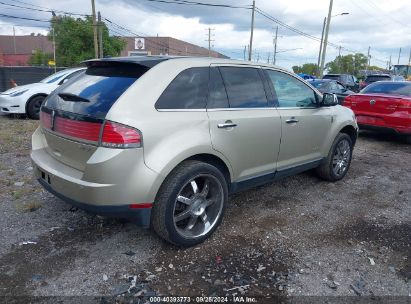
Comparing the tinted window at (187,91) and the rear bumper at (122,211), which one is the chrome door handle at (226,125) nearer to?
the tinted window at (187,91)

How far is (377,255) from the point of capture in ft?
10.3

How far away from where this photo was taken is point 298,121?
4.10 m

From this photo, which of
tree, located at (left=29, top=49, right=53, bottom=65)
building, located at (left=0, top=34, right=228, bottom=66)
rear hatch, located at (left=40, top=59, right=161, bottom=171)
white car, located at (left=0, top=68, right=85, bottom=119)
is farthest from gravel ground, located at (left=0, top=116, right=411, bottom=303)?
tree, located at (left=29, top=49, right=53, bottom=65)

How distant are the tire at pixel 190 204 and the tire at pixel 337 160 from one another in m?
2.19

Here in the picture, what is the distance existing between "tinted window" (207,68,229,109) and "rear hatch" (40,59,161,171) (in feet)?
2.07

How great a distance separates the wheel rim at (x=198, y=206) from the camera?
310 centimetres

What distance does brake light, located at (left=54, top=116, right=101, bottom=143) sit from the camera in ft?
8.71

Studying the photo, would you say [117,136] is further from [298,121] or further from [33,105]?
[33,105]

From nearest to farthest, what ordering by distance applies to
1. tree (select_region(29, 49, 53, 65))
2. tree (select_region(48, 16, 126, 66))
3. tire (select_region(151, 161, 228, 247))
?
1. tire (select_region(151, 161, 228, 247))
2. tree (select_region(48, 16, 126, 66))
3. tree (select_region(29, 49, 53, 65))

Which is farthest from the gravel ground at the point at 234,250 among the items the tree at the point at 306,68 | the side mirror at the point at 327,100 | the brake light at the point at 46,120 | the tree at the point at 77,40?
the tree at the point at 306,68

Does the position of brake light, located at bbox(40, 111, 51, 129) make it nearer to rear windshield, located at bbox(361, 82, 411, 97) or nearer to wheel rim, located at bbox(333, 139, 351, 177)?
wheel rim, located at bbox(333, 139, 351, 177)

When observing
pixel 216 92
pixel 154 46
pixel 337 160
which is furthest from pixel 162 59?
pixel 154 46

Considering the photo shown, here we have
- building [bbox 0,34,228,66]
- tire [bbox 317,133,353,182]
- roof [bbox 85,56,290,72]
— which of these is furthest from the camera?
building [bbox 0,34,228,66]

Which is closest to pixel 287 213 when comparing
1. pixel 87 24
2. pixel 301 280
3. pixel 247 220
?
pixel 247 220
